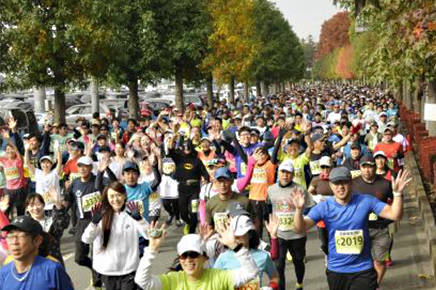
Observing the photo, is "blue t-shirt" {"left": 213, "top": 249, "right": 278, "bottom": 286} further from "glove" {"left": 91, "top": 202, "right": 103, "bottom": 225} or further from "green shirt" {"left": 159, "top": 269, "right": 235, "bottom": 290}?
"glove" {"left": 91, "top": 202, "right": 103, "bottom": 225}

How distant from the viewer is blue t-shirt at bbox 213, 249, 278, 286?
583 centimetres

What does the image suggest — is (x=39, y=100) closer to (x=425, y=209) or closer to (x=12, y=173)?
(x=12, y=173)

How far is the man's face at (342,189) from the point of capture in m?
6.79

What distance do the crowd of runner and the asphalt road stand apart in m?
0.37

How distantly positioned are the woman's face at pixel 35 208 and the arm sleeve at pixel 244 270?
8.84 ft

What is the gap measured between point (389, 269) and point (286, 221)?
89.6 inches

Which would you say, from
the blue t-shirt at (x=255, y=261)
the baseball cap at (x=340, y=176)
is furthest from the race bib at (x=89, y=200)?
the blue t-shirt at (x=255, y=261)

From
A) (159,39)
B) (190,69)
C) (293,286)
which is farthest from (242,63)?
(293,286)

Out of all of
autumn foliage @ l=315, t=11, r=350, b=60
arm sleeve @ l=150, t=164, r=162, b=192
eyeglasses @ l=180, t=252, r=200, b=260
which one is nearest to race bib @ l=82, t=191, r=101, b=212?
arm sleeve @ l=150, t=164, r=162, b=192

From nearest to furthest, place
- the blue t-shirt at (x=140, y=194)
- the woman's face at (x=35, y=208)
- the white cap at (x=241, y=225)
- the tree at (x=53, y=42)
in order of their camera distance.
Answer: the white cap at (x=241, y=225)
the woman's face at (x=35, y=208)
the blue t-shirt at (x=140, y=194)
the tree at (x=53, y=42)

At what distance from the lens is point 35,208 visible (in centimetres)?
747

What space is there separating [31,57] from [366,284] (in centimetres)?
1758

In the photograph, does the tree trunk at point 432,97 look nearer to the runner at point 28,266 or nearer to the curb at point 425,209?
the curb at point 425,209

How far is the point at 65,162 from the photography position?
13.3 metres
